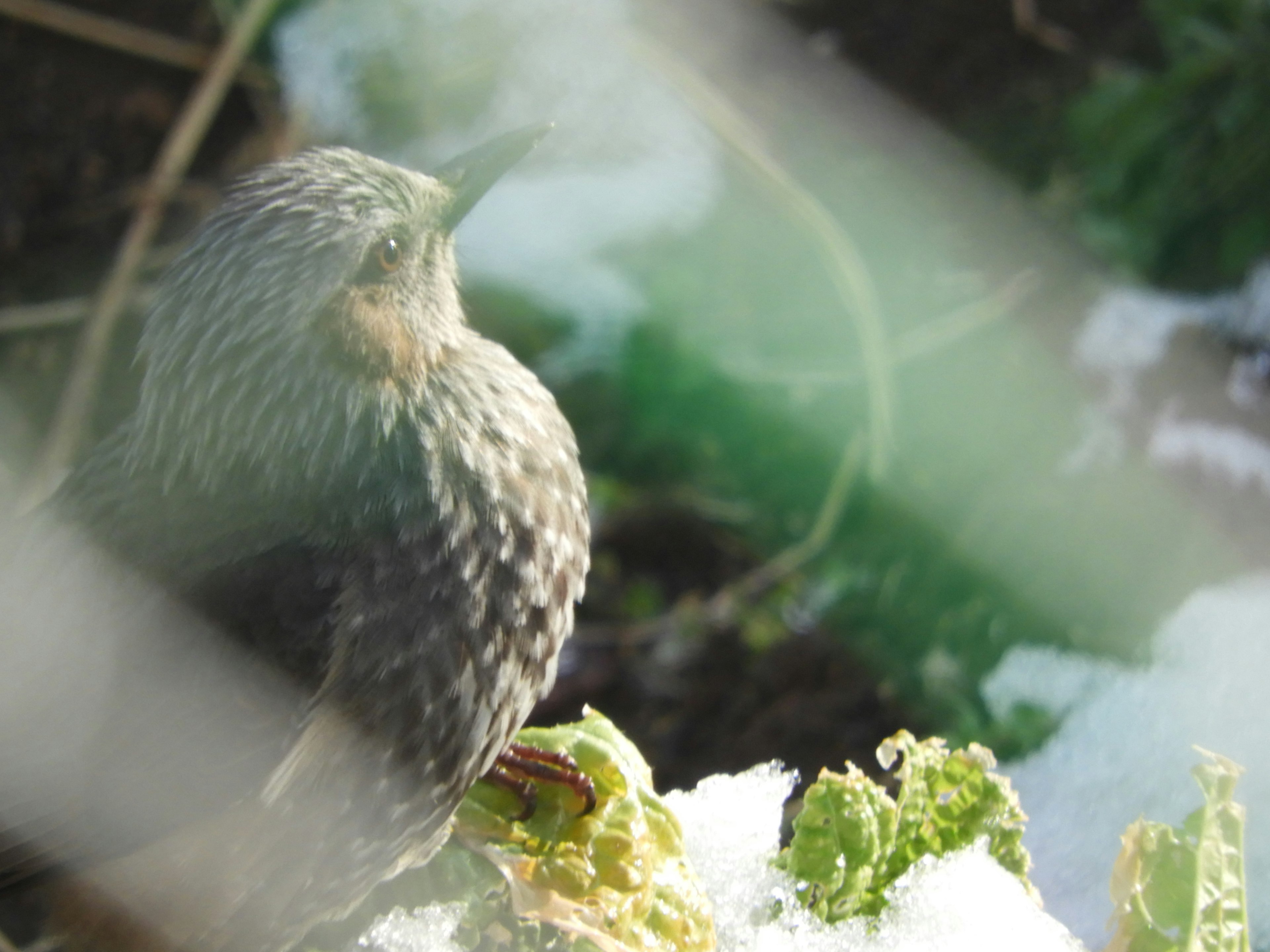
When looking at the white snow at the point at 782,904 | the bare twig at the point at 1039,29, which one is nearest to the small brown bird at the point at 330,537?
the white snow at the point at 782,904

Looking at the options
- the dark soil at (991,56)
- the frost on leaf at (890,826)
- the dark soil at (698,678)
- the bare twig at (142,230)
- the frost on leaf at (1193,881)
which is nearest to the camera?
the frost on leaf at (1193,881)

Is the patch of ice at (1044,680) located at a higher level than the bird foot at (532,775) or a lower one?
→ higher

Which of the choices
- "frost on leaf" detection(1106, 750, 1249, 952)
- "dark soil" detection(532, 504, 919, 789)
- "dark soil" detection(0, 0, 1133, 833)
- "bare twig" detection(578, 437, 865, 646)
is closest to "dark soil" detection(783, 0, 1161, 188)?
"dark soil" detection(0, 0, 1133, 833)

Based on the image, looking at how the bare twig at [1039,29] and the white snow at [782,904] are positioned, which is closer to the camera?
the white snow at [782,904]

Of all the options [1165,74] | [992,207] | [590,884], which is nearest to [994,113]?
[992,207]

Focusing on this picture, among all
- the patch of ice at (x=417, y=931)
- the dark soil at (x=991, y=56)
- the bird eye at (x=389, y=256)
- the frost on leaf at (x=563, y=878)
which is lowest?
the patch of ice at (x=417, y=931)

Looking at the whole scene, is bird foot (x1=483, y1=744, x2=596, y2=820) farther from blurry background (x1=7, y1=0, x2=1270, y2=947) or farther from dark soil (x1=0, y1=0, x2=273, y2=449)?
dark soil (x1=0, y1=0, x2=273, y2=449)

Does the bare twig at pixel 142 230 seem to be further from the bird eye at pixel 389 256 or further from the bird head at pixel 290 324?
the bird eye at pixel 389 256

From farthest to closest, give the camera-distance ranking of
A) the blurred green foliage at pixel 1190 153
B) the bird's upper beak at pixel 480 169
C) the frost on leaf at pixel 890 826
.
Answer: the blurred green foliage at pixel 1190 153, the bird's upper beak at pixel 480 169, the frost on leaf at pixel 890 826
